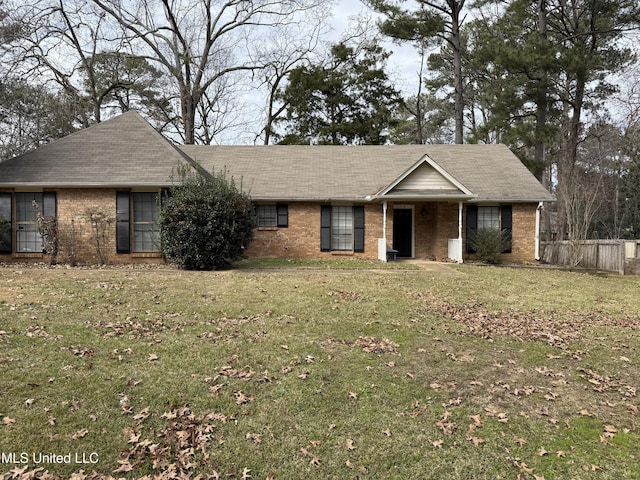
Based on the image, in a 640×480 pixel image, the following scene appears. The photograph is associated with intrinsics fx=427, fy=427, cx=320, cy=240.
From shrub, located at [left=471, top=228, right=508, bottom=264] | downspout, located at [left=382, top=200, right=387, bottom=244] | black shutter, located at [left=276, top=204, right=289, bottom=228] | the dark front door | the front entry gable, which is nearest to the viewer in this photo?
the front entry gable

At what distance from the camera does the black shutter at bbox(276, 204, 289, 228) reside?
1766cm

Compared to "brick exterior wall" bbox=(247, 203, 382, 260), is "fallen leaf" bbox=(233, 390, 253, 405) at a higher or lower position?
lower

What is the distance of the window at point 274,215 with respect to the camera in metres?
17.7

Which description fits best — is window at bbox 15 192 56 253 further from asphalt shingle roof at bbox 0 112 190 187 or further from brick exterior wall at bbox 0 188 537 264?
brick exterior wall at bbox 0 188 537 264

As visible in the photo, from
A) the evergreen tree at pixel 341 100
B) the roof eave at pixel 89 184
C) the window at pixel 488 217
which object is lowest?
the window at pixel 488 217

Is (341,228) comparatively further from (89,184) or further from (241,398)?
(241,398)

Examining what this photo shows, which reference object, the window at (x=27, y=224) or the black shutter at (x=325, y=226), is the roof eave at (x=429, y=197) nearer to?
the black shutter at (x=325, y=226)

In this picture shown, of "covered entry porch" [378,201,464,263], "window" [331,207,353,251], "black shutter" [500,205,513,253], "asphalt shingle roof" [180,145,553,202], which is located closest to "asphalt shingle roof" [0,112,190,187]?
"asphalt shingle roof" [180,145,553,202]

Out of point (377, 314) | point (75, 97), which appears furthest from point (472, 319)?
point (75, 97)

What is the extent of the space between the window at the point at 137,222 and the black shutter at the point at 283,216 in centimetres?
486

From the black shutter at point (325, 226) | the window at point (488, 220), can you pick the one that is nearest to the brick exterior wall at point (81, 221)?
the black shutter at point (325, 226)

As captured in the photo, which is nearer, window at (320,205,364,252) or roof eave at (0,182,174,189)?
roof eave at (0,182,174,189)

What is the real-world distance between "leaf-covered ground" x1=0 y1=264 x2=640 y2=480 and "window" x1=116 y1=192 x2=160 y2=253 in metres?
5.57

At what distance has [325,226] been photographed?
17.6 meters
